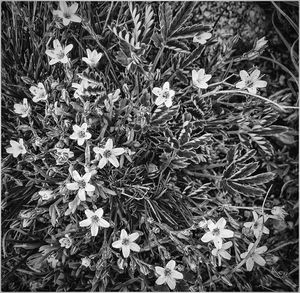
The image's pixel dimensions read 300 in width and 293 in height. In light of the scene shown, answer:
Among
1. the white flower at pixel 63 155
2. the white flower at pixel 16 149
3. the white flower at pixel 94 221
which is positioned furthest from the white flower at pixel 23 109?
the white flower at pixel 94 221

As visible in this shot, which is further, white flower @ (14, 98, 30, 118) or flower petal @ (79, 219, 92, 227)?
white flower @ (14, 98, 30, 118)

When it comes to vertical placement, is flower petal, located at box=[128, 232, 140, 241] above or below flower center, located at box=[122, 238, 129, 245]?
above

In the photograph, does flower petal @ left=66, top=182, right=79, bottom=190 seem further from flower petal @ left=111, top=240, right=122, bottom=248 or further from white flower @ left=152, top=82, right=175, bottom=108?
white flower @ left=152, top=82, right=175, bottom=108

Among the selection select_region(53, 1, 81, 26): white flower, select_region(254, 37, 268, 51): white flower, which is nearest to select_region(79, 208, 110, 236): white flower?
select_region(53, 1, 81, 26): white flower

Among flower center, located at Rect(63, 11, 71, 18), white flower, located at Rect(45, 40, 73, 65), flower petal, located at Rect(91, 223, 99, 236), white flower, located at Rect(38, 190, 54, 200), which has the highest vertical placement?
flower center, located at Rect(63, 11, 71, 18)

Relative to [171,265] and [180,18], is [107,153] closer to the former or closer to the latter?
[171,265]

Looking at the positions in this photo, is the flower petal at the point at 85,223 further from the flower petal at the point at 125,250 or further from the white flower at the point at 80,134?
the white flower at the point at 80,134

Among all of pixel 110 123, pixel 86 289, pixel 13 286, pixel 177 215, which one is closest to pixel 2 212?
pixel 13 286
